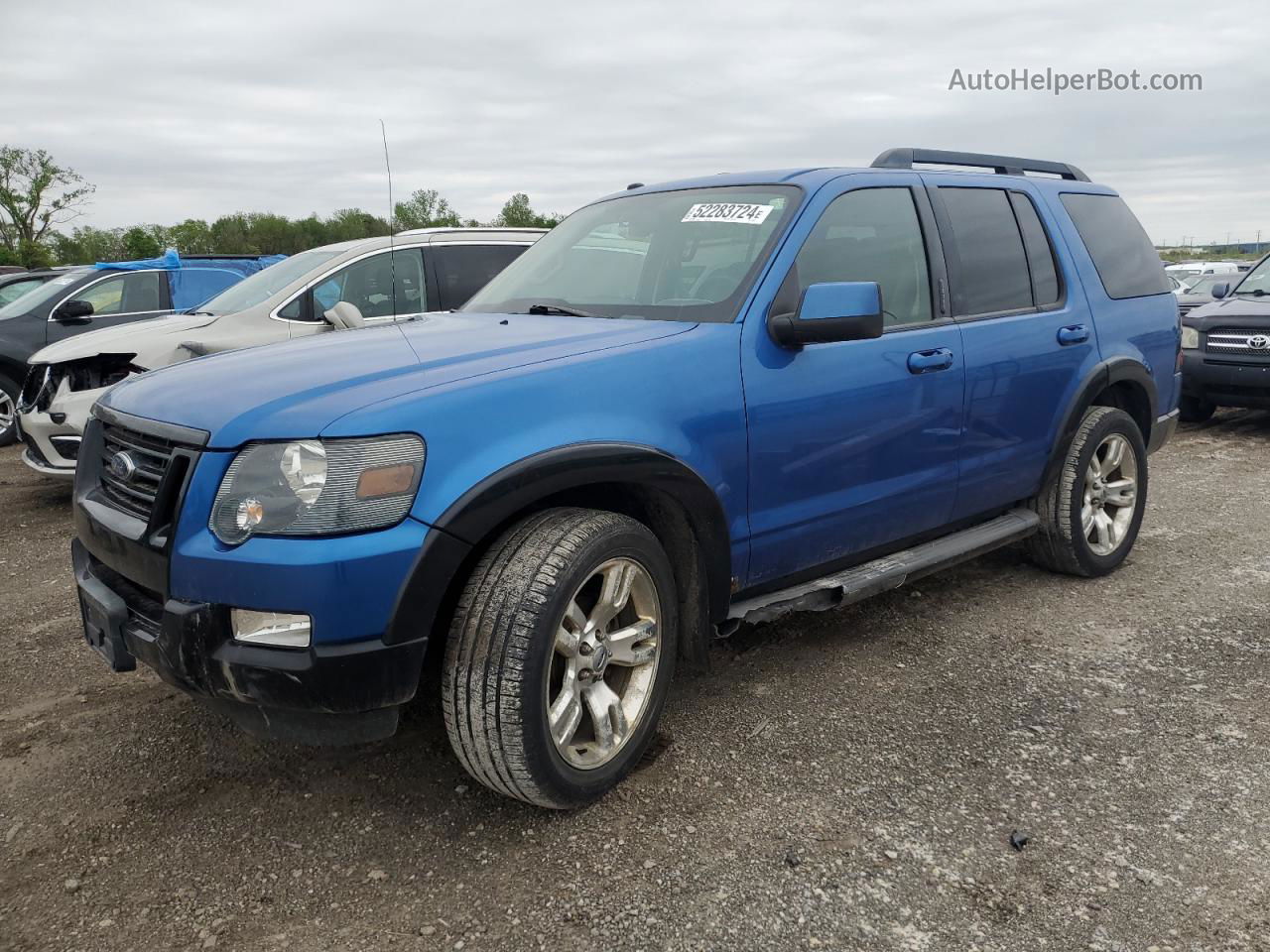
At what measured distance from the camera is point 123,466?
266 centimetres

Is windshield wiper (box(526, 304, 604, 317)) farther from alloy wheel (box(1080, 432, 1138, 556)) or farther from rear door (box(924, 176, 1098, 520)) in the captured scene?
alloy wheel (box(1080, 432, 1138, 556))

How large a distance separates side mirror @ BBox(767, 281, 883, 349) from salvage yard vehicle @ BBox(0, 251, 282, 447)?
774cm

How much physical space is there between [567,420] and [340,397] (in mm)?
575

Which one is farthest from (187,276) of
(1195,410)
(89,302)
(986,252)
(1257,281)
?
(1257,281)

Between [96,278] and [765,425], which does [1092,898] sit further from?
[96,278]

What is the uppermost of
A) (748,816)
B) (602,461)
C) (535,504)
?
(602,461)

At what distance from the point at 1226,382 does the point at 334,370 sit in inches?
339

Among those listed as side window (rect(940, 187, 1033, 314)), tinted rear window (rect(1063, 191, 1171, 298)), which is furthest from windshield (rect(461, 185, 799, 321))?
tinted rear window (rect(1063, 191, 1171, 298))

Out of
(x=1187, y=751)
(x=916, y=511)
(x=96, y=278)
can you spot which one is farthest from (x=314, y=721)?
(x=96, y=278)

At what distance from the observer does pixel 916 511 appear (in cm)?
371

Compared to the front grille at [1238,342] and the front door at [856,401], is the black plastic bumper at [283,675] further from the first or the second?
the front grille at [1238,342]

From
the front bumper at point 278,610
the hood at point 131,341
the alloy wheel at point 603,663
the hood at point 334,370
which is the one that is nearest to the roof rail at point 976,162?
the hood at point 334,370

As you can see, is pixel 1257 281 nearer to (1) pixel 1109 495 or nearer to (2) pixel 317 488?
(1) pixel 1109 495

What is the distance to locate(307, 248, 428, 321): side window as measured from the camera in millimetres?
6734
